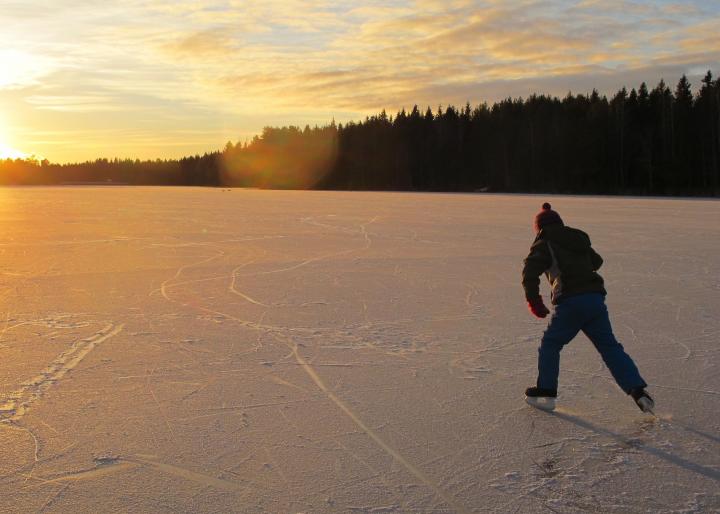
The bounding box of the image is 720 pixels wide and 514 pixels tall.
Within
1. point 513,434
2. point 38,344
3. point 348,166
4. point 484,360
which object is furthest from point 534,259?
point 348,166

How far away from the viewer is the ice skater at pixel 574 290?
331cm

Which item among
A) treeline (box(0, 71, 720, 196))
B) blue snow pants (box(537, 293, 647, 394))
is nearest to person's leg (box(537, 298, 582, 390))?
blue snow pants (box(537, 293, 647, 394))

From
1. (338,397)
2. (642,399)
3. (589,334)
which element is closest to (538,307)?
(589,334)

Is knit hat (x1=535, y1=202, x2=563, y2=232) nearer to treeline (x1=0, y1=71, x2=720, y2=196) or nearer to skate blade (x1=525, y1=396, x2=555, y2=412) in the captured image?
skate blade (x1=525, y1=396, x2=555, y2=412)

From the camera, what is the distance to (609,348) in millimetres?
3389

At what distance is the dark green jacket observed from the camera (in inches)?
130

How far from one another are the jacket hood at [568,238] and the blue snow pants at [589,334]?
0.26 metres

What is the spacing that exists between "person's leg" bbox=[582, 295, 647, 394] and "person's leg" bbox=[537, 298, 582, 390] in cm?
8

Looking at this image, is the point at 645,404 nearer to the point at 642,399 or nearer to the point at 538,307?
the point at 642,399

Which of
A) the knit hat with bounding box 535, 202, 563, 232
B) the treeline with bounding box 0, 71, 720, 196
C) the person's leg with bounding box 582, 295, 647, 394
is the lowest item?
the person's leg with bounding box 582, 295, 647, 394

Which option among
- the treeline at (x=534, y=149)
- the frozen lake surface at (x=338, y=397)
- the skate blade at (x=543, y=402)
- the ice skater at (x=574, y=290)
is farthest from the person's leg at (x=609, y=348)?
the treeline at (x=534, y=149)

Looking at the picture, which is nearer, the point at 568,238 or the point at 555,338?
the point at 568,238

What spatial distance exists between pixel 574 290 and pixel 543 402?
0.64 meters

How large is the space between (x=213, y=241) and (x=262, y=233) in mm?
1847
